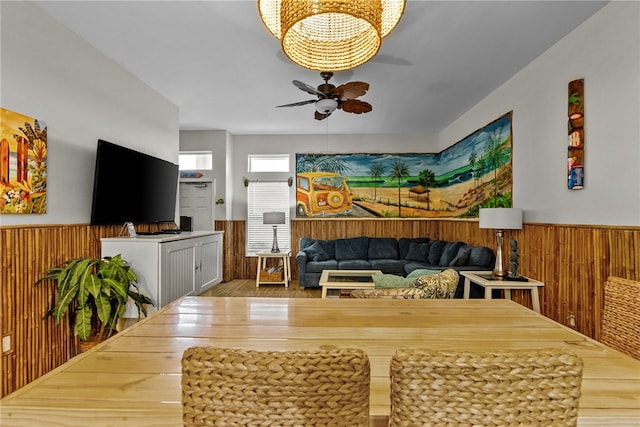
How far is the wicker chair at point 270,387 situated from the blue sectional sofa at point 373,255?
14.8ft

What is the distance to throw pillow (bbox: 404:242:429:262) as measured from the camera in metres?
5.95

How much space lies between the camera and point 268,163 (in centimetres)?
693

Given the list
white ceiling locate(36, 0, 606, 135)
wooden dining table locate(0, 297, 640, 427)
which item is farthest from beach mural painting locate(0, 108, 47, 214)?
wooden dining table locate(0, 297, 640, 427)

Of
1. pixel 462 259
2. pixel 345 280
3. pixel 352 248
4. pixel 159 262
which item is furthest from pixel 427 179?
pixel 159 262

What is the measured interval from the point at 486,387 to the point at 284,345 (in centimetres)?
70

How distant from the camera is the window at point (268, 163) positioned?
6.89m

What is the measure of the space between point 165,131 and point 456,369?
501 cm

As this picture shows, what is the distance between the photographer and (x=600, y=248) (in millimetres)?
2711

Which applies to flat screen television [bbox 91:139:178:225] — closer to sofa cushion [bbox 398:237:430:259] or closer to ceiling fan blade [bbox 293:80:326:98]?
ceiling fan blade [bbox 293:80:326:98]

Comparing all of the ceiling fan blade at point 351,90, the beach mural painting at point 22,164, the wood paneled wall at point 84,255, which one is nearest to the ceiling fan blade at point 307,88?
the ceiling fan blade at point 351,90

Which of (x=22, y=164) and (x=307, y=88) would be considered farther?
(x=307, y=88)

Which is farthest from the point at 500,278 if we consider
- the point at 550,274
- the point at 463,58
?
the point at 463,58

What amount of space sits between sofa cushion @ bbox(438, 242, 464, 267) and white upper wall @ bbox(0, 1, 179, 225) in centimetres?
436

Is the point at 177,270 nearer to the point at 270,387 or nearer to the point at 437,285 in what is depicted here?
the point at 437,285
